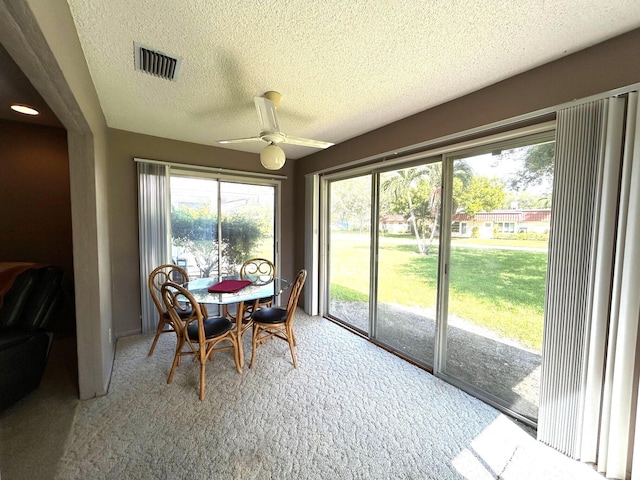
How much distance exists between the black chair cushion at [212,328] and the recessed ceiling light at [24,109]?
2470 millimetres

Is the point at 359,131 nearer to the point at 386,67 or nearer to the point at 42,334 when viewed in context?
the point at 386,67

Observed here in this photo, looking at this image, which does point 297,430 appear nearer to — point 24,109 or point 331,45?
point 331,45

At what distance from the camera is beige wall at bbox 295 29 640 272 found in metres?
1.37

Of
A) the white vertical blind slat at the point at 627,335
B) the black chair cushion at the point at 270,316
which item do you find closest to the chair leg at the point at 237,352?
the black chair cushion at the point at 270,316

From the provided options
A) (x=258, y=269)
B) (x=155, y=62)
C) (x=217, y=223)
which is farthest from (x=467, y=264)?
(x=217, y=223)

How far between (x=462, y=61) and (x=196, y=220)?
338cm

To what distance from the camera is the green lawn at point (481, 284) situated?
185 centimetres

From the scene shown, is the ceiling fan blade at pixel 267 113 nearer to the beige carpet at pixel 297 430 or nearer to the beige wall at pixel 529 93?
the beige wall at pixel 529 93

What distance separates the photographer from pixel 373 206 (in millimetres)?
3059

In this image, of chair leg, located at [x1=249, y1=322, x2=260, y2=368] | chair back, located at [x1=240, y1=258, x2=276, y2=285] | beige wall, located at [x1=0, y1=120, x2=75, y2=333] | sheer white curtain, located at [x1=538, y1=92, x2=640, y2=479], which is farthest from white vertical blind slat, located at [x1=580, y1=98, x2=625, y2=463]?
beige wall, located at [x1=0, y1=120, x2=75, y2=333]

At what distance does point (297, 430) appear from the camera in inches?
68.1

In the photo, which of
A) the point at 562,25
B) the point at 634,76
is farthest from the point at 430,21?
the point at 634,76

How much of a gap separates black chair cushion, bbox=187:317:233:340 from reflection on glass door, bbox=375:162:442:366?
1.75 m

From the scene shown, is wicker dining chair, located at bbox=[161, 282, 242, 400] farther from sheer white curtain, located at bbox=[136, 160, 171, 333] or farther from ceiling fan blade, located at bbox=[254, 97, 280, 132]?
ceiling fan blade, located at bbox=[254, 97, 280, 132]
